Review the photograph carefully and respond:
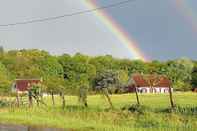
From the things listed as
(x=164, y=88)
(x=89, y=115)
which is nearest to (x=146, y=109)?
(x=89, y=115)

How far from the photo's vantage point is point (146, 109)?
23.6 metres

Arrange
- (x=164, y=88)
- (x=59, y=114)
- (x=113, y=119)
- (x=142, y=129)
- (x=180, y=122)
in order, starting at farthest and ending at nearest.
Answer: (x=164, y=88) → (x=59, y=114) → (x=113, y=119) → (x=180, y=122) → (x=142, y=129)

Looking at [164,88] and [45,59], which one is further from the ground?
[45,59]

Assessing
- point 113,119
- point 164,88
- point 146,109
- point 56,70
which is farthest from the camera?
point 56,70

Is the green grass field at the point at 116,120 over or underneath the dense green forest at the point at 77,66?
underneath

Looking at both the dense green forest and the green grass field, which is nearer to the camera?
the green grass field

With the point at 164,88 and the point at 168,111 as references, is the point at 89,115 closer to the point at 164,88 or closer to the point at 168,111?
the point at 168,111

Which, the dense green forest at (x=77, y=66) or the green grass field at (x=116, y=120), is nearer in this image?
the green grass field at (x=116, y=120)

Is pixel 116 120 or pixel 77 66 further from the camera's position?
pixel 77 66

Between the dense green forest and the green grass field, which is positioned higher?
the dense green forest

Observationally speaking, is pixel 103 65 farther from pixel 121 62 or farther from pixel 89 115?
pixel 89 115

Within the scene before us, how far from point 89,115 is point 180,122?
19.6 ft

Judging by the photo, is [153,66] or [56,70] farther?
[153,66]

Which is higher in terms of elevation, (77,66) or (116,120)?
(77,66)
